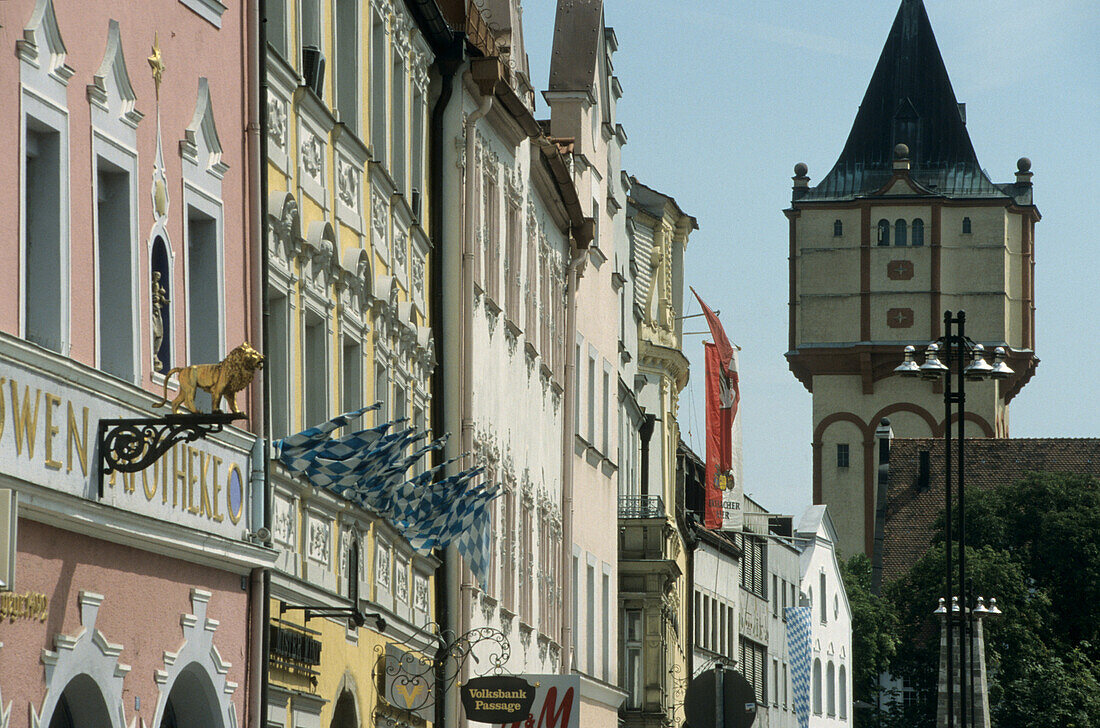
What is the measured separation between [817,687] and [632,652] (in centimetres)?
3633

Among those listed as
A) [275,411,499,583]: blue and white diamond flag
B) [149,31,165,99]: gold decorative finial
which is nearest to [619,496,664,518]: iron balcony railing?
[275,411,499,583]: blue and white diamond flag

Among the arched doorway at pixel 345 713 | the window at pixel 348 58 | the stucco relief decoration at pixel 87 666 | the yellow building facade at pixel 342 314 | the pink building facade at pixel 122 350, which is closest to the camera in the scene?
the pink building facade at pixel 122 350

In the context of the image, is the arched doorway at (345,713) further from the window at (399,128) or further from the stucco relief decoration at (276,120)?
the window at (399,128)

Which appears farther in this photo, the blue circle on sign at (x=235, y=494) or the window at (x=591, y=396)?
the window at (x=591, y=396)

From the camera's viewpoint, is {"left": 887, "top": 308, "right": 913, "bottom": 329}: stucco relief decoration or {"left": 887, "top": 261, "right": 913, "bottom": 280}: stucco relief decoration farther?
{"left": 887, "top": 261, "right": 913, "bottom": 280}: stucco relief decoration

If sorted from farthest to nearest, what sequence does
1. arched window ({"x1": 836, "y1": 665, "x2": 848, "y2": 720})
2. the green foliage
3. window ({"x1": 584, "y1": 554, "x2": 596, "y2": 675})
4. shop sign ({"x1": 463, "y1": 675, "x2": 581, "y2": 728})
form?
1. arched window ({"x1": 836, "y1": 665, "x2": 848, "y2": 720})
2. the green foliage
3. window ({"x1": 584, "y1": 554, "x2": 596, "y2": 675})
4. shop sign ({"x1": 463, "y1": 675, "x2": 581, "y2": 728})

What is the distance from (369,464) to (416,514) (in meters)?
3.07

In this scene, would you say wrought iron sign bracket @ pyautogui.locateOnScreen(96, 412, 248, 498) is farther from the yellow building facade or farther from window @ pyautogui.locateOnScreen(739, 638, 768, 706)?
window @ pyautogui.locateOnScreen(739, 638, 768, 706)

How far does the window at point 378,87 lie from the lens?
1852cm

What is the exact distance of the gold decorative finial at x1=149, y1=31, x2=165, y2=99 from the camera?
40.4ft

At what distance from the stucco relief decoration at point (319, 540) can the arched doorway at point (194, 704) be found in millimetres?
2706

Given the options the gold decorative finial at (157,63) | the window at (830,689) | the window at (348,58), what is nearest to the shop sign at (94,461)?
the gold decorative finial at (157,63)

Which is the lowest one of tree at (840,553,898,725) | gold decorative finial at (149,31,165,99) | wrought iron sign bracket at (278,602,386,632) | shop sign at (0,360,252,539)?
wrought iron sign bracket at (278,602,386,632)

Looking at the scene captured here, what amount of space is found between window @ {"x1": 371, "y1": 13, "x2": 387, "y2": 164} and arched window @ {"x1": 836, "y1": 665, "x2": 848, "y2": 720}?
2576 inches
